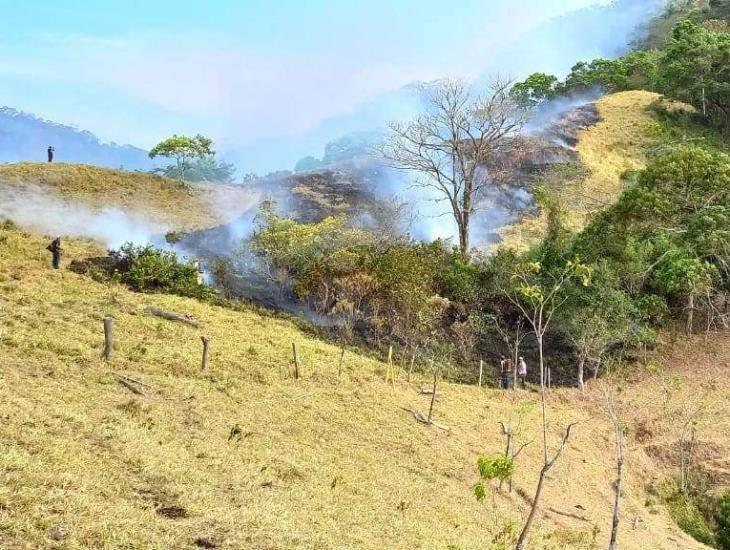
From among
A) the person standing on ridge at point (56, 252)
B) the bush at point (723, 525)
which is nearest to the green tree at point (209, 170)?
the person standing on ridge at point (56, 252)

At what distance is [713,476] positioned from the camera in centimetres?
2011

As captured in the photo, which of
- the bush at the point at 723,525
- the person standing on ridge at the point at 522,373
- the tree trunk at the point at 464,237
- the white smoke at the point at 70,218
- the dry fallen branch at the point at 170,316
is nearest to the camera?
the bush at the point at 723,525

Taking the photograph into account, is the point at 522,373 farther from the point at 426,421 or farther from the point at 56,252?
the point at 56,252

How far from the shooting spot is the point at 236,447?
12641mm

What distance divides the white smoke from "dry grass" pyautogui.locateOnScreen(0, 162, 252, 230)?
1.22 m

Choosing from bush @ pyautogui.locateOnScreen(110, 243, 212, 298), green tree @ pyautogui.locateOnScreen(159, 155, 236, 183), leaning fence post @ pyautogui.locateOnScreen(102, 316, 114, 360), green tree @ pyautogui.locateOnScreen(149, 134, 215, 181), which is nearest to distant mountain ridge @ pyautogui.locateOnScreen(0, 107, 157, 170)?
green tree @ pyautogui.locateOnScreen(159, 155, 236, 183)

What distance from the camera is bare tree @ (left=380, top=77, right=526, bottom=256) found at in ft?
131

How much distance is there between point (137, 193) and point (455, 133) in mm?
24589

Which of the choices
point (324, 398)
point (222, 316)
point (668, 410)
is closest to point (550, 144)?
point (668, 410)

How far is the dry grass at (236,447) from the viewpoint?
830 centimetres

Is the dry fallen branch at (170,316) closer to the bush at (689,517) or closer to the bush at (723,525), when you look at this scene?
the bush at (689,517)

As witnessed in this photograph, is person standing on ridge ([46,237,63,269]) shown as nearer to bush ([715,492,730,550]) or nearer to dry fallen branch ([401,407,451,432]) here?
dry fallen branch ([401,407,451,432])

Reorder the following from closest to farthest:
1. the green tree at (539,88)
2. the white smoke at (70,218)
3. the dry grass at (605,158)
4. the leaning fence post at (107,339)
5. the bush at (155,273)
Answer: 1. the leaning fence post at (107,339)
2. the bush at (155,273)
3. the white smoke at (70,218)
4. the dry grass at (605,158)
5. the green tree at (539,88)

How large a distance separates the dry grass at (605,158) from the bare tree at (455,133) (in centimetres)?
587
